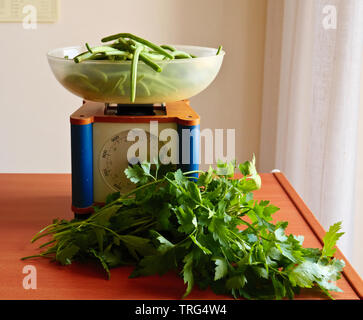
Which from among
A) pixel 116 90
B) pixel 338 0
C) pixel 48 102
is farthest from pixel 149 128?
pixel 48 102

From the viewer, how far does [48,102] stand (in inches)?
102

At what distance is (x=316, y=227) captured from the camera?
1196 mm

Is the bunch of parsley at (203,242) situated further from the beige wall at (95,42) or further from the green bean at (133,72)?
the beige wall at (95,42)

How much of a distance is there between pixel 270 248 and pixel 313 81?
3.96 ft

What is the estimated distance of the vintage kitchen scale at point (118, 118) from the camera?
109 centimetres

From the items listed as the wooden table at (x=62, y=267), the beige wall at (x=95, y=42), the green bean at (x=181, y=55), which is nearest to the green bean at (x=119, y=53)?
the green bean at (x=181, y=55)

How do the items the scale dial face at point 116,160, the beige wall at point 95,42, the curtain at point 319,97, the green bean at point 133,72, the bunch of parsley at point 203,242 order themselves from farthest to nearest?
the beige wall at point 95,42, the curtain at point 319,97, the scale dial face at point 116,160, the green bean at point 133,72, the bunch of parsley at point 203,242

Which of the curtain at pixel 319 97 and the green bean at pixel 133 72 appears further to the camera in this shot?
the curtain at pixel 319 97

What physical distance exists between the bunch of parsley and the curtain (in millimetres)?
813

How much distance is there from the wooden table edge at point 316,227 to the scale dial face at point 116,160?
38 centimetres

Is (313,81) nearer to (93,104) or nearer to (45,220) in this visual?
(93,104)

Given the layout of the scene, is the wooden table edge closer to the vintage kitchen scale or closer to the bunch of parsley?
the bunch of parsley

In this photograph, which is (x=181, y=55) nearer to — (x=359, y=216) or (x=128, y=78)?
(x=128, y=78)

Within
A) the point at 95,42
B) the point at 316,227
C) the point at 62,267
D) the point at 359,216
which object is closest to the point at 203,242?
the point at 62,267
